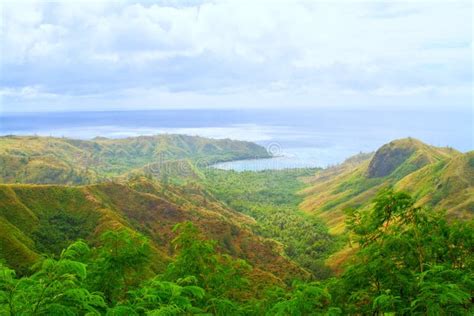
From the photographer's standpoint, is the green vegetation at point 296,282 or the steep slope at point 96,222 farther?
the steep slope at point 96,222

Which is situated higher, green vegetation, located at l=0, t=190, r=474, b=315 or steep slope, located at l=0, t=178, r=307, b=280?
green vegetation, located at l=0, t=190, r=474, b=315

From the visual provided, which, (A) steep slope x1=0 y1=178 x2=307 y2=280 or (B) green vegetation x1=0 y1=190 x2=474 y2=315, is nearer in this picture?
(B) green vegetation x1=0 y1=190 x2=474 y2=315

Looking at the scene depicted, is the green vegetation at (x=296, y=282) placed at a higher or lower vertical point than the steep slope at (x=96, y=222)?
higher

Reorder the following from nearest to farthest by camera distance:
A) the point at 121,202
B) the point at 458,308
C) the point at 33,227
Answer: the point at 458,308
the point at 33,227
the point at 121,202

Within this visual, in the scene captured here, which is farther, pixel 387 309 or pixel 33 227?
pixel 33 227

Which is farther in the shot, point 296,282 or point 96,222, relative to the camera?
point 96,222

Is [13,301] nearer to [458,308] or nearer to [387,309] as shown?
[387,309]

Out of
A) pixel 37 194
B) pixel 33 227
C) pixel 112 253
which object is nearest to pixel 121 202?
pixel 37 194

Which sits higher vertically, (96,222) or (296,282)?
(296,282)
